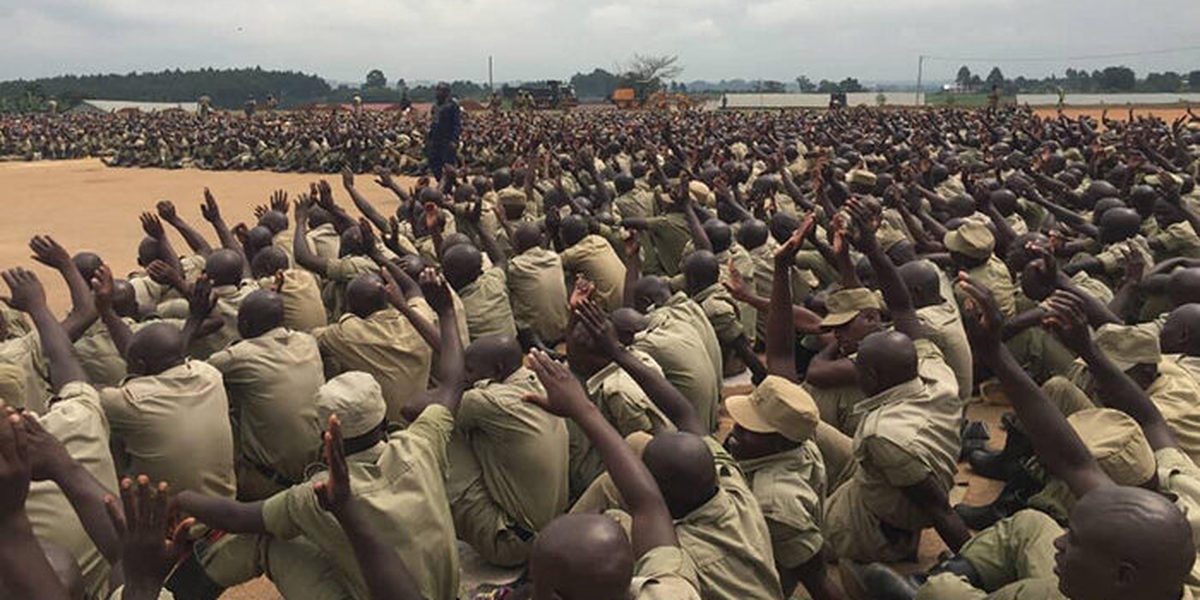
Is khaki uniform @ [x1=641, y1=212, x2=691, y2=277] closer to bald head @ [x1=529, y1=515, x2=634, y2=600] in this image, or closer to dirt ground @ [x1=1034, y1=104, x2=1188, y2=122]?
bald head @ [x1=529, y1=515, x2=634, y2=600]

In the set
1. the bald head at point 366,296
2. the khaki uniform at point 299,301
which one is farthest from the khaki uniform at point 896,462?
the khaki uniform at point 299,301

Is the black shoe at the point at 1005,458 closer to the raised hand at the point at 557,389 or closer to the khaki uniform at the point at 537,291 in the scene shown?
the raised hand at the point at 557,389

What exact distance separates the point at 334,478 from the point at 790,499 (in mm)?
1653

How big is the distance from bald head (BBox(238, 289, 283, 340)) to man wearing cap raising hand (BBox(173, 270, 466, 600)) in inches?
56.7

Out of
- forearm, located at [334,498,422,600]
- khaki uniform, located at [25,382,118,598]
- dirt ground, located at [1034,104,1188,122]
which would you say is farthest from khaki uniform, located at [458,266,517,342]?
dirt ground, located at [1034,104,1188,122]

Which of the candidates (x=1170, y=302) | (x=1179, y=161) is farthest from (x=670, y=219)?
(x=1179, y=161)

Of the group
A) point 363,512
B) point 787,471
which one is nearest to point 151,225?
point 363,512

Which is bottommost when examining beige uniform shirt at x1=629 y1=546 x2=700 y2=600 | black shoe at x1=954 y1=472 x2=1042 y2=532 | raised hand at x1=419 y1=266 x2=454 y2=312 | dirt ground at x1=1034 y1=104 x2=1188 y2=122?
black shoe at x1=954 y1=472 x2=1042 y2=532

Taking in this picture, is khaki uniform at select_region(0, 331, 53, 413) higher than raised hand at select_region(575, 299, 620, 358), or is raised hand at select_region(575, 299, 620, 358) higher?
raised hand at select_region(575, 299, 620, 358)

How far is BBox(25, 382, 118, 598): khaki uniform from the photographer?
10.0 feet

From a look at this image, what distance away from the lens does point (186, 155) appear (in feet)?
92.9

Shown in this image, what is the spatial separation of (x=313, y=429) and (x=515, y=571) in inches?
49.4

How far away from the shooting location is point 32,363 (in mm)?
4262

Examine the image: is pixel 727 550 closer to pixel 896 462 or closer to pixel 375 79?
pixel 896 462
